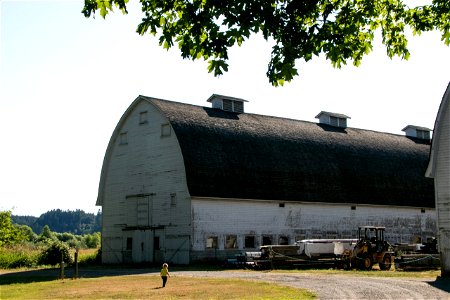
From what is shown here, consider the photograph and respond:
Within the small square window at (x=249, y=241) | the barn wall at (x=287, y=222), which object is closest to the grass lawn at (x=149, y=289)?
the barn wall at (x=287, y=222)

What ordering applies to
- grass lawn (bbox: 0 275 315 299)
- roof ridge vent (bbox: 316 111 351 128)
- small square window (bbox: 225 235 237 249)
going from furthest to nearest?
roof ridge vent (bbox: 316 111 351 128), small square window (bbox: 225 235 237 249), grass lawn (bbox: 0 275 315 299)

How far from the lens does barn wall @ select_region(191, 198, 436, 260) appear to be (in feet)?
121

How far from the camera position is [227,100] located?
1791 inches

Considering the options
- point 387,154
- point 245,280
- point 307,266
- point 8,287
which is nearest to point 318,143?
point 387,154

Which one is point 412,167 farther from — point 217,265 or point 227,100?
point 217,265

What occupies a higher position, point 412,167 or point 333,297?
point 412,167

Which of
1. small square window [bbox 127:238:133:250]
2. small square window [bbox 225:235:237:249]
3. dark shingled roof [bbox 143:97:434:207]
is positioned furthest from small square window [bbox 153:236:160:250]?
dark shingled roof [bbox 143:97:434:207]

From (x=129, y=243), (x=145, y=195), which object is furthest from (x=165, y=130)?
(x=129, y=243)

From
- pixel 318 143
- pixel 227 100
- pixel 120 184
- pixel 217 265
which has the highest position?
pixel 227 100

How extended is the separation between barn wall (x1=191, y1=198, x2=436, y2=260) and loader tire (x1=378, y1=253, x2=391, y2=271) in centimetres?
992

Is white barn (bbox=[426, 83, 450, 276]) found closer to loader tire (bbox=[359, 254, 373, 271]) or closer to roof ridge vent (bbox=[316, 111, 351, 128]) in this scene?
loader tire (bbox=[359, 254, 373, 271])

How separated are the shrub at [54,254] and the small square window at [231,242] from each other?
35.3 feet

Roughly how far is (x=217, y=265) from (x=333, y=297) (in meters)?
19.0

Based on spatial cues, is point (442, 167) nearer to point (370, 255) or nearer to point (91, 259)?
point (370, 255)
